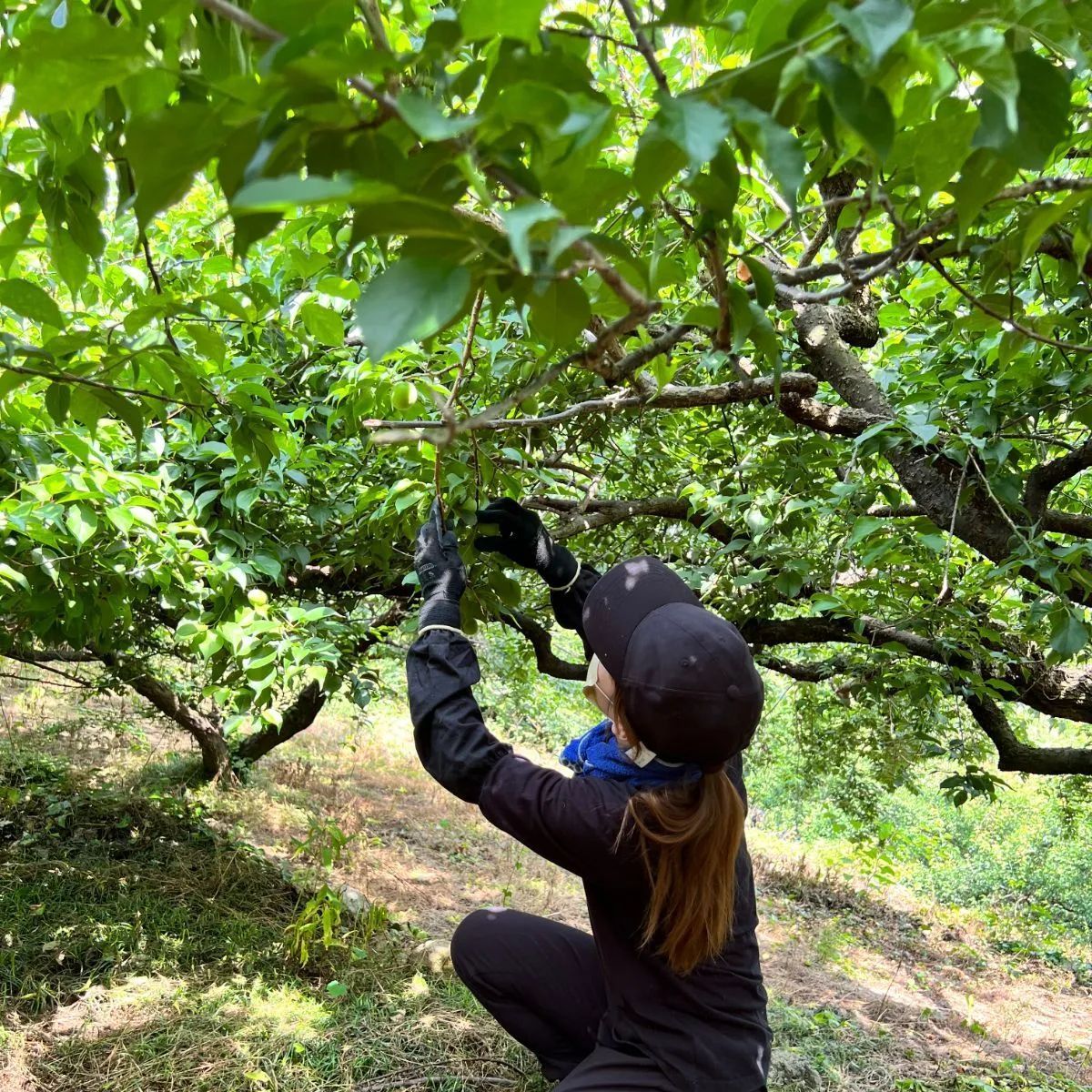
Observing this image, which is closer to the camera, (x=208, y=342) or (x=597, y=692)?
(x=208, y=342)

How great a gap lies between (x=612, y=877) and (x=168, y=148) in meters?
1.46

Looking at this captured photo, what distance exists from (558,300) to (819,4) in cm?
26

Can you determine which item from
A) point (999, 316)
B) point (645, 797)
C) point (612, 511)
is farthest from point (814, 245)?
point (612, 511)

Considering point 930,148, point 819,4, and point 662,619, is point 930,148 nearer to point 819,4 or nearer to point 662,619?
point 819,4

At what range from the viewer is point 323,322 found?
1383 millimetres

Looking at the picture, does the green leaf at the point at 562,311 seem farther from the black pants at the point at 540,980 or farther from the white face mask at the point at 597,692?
the black pants at the point at 540,980

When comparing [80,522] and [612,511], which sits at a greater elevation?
[612,511]

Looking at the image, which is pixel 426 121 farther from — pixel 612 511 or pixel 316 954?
pixel 316 954

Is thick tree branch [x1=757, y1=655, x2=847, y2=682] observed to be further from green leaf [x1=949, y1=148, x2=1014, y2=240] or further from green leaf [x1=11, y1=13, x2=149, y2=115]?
green leaf [x1=11, y1=13, x2=149, y2=115]

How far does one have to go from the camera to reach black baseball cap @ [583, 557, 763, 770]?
1.49 metres

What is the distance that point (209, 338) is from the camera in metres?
1.12

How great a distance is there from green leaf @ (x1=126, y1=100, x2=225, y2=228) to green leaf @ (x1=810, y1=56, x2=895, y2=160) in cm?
39

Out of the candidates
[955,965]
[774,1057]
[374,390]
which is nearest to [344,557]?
[374,390]

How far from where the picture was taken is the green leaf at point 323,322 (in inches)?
52.9
